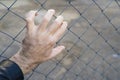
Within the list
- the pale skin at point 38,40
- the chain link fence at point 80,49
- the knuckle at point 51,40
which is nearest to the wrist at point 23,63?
the pale skin at point 38,40

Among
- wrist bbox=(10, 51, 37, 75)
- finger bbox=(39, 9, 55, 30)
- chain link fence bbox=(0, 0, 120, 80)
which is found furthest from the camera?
chain link fence bbox=(0, 0, 120, 80)

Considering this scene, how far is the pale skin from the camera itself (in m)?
1.35

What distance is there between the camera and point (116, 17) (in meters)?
4.47

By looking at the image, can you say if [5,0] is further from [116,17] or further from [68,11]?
[116,17]

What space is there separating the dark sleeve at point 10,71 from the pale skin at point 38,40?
0.19 feet

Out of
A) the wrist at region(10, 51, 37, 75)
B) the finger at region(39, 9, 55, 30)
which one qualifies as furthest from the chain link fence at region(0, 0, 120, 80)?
the finger at region(39, 9, 55, 30)

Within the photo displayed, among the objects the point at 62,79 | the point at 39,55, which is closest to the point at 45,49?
the point at 39,55

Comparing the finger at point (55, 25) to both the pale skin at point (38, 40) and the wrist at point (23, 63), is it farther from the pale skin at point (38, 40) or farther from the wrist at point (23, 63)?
the wrist at point (23, 63)

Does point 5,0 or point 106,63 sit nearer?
point 106,63

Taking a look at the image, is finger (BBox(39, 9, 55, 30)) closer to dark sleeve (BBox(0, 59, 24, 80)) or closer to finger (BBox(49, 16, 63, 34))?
finger (BBox(49, 16, 63, 34))

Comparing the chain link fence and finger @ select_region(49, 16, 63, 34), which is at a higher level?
the chain link fence

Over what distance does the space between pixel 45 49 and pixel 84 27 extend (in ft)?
9.11

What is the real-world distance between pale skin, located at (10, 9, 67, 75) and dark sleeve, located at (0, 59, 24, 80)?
6cm

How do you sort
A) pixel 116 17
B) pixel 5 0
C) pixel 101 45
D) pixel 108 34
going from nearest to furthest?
pixel 101 45, pixel 108 34, pixel 116 17, pixel 5 0
